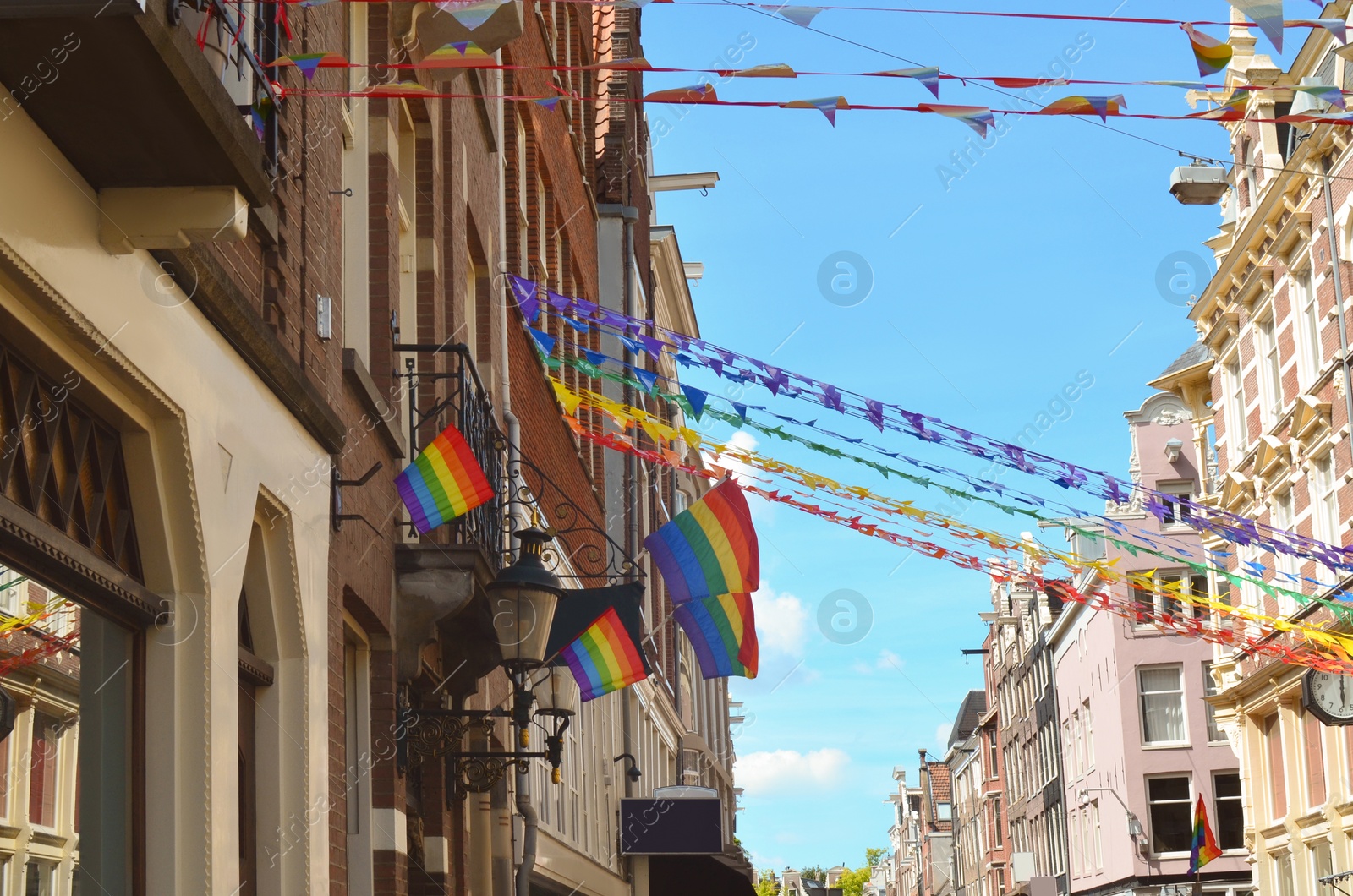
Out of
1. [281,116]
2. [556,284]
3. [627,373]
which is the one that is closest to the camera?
[281,116]

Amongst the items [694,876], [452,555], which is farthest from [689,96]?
[694,876]

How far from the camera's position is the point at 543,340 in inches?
617

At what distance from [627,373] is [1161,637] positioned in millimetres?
29350

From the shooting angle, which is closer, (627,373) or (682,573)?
(682,573)

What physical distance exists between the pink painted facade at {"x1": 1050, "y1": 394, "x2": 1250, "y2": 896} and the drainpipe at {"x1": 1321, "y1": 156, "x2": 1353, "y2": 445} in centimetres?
1552

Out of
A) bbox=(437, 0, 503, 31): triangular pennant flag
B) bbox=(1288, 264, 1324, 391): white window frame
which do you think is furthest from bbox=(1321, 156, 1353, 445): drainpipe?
bbox=(437, 0, 503, 31): triangular pennant flag

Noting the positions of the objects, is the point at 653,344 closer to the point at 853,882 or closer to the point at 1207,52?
the point at 1207,52

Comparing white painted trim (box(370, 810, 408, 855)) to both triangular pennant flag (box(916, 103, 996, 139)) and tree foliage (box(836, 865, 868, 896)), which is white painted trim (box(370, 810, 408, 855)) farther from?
tree foliage (box(836, 865, 868, 896))

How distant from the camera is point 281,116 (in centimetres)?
676

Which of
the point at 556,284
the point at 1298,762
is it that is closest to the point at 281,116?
the point at 556,284

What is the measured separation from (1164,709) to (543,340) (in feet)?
111

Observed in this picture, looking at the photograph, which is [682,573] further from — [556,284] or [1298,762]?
[1298,762]

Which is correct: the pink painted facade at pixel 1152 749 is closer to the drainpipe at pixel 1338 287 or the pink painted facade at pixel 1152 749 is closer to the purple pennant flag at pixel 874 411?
the drainpipe at pixel 1338 287

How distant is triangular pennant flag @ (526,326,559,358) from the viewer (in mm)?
15164
